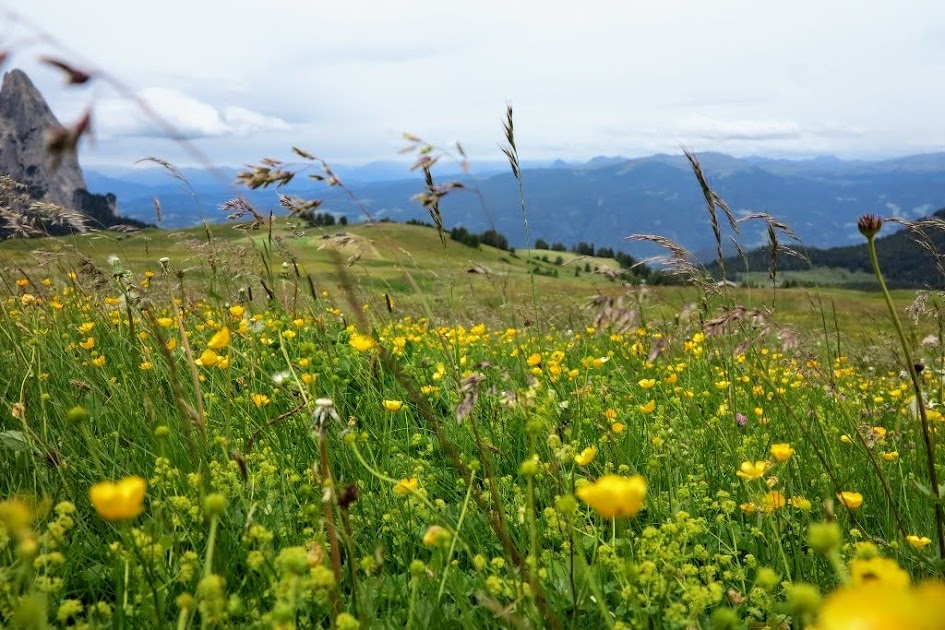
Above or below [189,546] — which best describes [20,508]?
above

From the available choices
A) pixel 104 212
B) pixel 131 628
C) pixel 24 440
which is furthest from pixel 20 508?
pixel 104 212

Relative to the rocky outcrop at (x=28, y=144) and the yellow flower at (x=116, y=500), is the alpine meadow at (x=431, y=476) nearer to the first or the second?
the yellow flower at (x=116, y=500)

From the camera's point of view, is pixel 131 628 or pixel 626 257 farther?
pixel 626 257

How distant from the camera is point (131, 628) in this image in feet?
6.06

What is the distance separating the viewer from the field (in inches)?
62.7

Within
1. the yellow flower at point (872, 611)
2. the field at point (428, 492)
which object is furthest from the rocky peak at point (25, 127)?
the yellow flower at point (872, 611)

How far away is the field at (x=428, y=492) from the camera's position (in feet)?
5.23

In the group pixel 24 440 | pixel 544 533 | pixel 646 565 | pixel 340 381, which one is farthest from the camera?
pixel 340 381

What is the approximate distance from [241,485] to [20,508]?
1324 millimetres

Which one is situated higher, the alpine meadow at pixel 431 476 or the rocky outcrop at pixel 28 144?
the rocky outcrop at pixel 28 144

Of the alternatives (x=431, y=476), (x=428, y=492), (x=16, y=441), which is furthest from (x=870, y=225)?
(x=16, y=441)

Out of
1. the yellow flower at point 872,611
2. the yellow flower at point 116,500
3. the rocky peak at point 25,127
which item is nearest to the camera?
the yellow flower at point 872,611

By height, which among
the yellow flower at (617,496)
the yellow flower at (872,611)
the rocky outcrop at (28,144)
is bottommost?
the yellow flower at (617,496)

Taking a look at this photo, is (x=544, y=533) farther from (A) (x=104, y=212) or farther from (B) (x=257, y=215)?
(A) (x=104, y=212)
